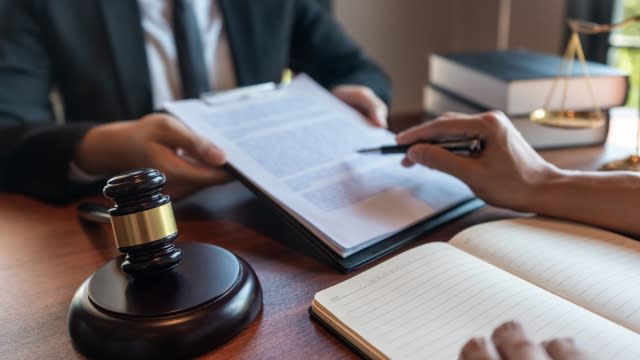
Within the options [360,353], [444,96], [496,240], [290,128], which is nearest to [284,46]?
[444,96]

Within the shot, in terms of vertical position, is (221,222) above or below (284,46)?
below

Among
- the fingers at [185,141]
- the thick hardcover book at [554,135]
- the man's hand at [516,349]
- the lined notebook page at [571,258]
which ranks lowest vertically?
the thick hardcover book at [554,135]

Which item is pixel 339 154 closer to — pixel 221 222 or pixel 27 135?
pixel 221 222

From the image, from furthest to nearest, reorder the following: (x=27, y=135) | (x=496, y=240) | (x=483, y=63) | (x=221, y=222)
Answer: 1. (x=483, y=63)
2. (x=27, y=135)
3. (x=221, y=222)
4. (x=496, y=240)

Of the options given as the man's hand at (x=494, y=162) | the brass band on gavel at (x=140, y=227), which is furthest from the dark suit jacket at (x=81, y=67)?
the man's hand at (x=494, y=162)

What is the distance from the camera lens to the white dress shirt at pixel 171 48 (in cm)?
112

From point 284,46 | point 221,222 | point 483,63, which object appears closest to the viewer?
point 221,222

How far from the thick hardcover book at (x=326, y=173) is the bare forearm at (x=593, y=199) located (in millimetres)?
98

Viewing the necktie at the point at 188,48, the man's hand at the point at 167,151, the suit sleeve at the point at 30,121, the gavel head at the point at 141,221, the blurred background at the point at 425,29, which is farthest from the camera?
the blurred background at the point at 425,29

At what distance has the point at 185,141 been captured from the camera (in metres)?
0.70

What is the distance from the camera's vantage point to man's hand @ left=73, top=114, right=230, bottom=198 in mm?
694

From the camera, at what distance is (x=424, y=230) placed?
2.09ft

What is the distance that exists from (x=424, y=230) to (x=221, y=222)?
26cm

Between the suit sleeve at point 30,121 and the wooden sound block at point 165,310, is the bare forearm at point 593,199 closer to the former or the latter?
the wooden sound block at point 165,310
